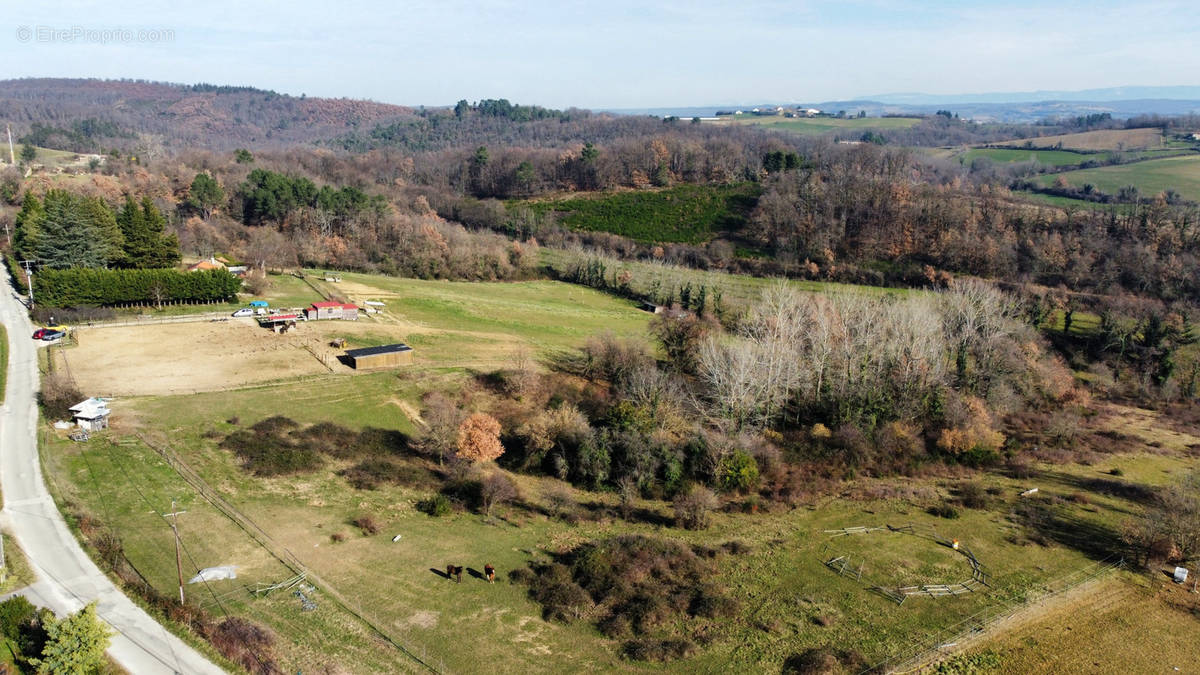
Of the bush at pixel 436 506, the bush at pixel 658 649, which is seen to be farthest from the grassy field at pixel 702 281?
the bush at pixel 658 649

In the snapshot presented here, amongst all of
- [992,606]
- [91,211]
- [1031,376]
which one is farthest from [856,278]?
[91,211]

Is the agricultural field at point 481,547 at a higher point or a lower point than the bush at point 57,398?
lower

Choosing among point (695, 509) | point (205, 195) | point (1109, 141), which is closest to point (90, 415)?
point (695, 509)

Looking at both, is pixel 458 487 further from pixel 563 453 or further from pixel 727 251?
pixel 727 251

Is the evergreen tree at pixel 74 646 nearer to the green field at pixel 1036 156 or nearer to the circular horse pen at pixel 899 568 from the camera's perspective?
the circular horse pen at pixel 899 568

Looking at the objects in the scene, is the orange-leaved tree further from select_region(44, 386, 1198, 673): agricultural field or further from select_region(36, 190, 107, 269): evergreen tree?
select_region(36, 190, 107, 269): evergreen tree

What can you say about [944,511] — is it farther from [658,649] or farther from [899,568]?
[658,649]

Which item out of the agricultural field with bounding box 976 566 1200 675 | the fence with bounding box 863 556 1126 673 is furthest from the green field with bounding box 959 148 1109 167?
the agricultural field with bounding box 976 566 1200 675
